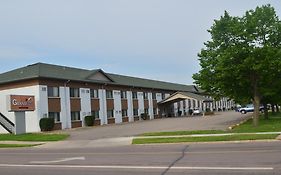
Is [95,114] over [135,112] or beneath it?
beneath

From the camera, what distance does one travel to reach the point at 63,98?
150 feet

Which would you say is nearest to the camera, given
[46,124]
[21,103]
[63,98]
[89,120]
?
[21,103]

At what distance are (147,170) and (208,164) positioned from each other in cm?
177

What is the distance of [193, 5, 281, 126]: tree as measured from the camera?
30812mm

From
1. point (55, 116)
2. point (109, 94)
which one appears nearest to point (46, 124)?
point (55, 116)

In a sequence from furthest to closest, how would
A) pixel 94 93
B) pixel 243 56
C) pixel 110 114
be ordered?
1. pixel 110 114
2. pixel 94 93
3. pixel 243 56

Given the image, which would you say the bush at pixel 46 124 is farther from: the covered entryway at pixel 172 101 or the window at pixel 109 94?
the covered entryway at pixel 172 101

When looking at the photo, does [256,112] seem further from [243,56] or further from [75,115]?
[75,115]

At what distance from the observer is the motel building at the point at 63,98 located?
137 ft

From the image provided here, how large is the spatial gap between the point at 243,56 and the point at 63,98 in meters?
21.8

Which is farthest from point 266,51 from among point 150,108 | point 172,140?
→ point 150,108

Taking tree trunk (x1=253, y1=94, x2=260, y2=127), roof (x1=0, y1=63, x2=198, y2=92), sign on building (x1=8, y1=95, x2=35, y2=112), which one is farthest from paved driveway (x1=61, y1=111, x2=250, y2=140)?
roof (x1=0, y1=63, x2=198, y2=92)

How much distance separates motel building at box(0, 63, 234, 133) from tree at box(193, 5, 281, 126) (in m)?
16.2

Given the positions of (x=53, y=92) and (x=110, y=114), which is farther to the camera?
(x=110, y=114)
